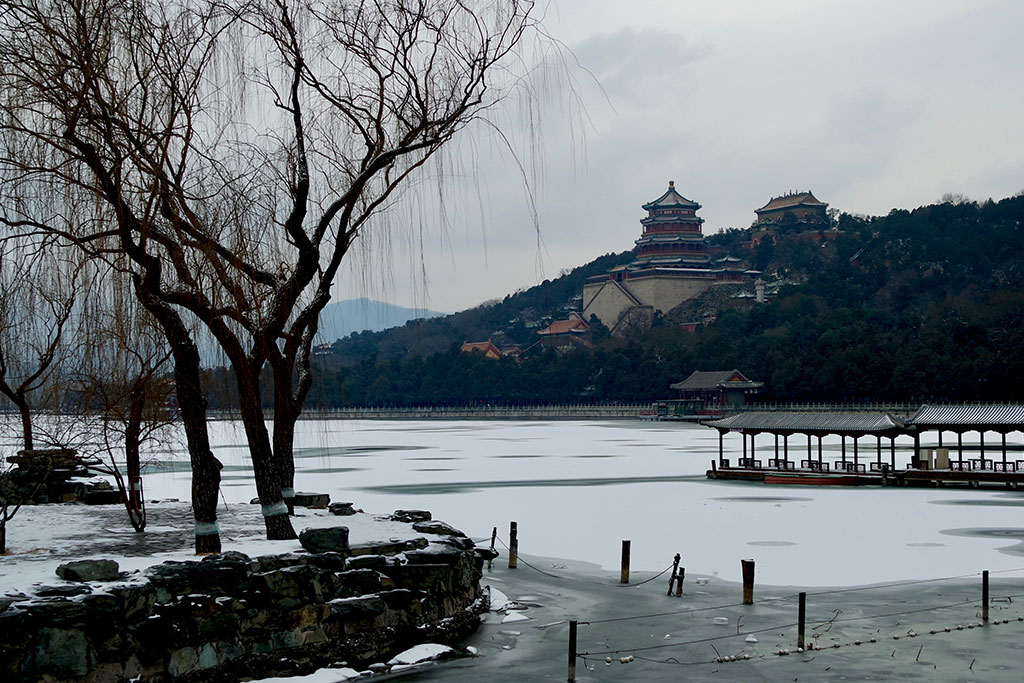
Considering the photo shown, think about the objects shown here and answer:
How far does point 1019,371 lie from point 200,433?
5354 centimetres

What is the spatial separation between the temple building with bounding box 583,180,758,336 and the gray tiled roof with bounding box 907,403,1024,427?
73.2 meters

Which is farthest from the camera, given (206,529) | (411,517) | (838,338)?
(838,338)

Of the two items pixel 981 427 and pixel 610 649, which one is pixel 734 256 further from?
pixel 610 649

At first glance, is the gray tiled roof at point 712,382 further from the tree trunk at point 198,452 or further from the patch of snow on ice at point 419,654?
the tree trunk at point 198,452

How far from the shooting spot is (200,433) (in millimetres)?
10734

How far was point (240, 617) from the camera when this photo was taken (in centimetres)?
971

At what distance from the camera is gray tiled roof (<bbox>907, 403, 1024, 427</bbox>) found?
3050cm

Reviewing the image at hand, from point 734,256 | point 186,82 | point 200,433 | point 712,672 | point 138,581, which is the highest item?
point 734,256

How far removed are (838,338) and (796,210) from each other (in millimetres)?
49222

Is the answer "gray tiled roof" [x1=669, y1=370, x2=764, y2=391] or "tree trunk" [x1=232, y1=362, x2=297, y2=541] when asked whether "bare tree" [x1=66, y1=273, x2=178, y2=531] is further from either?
"gray tiled roof" [x1=669, y1=370, x2=764, y2=391]

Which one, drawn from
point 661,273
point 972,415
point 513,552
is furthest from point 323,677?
point 661,273

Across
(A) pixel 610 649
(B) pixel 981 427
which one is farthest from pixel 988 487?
(A) pixel 610 649

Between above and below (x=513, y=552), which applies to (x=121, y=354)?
above

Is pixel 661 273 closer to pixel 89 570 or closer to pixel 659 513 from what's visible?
pixel 659 513
